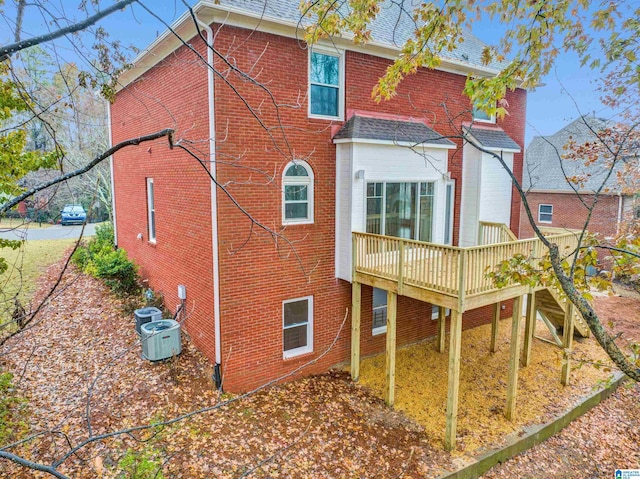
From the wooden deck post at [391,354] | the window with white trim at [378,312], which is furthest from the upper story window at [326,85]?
the window with white trim at [378,312]

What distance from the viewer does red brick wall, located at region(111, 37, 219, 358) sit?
9.07 metres

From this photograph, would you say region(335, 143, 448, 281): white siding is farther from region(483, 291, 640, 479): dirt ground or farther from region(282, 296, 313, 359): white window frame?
region(483, 291, 640, 479): dirt ground

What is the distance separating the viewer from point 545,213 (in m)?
24.3

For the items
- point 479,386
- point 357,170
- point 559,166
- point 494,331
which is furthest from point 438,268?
point 559,166

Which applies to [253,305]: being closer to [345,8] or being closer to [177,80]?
[177,80]

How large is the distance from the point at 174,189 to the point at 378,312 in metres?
6.55

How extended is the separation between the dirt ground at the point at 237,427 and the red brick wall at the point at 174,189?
1615mm

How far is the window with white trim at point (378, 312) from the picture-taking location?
11159 mm

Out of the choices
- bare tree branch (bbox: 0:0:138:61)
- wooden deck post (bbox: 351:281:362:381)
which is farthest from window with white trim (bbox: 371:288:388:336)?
bare tree branch (bbox: 0:0:138:61)

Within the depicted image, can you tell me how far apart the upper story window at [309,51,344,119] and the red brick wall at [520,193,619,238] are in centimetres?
1676

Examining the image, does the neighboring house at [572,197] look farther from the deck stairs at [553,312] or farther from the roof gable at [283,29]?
the roof gable at [283,29]

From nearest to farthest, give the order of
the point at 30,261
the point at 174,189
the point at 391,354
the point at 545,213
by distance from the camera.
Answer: the point at 391,354 < the point at 174,189 < the point at 30,261 < the point at 545,213

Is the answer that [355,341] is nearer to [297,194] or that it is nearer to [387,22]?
[297,194]

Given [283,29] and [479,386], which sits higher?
[283,29]
